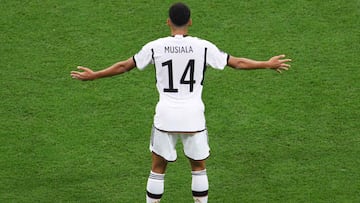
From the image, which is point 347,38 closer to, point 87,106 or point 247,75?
point 247,75

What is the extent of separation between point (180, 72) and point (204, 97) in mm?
2937

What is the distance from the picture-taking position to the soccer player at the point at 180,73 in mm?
8555

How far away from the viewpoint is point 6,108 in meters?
11.3

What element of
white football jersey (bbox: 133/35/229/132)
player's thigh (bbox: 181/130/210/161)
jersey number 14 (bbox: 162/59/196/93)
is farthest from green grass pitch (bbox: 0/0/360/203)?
jersey number 14 (bbox: 162/59/196/93)

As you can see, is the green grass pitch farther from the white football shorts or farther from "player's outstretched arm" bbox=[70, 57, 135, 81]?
"player's outstretched arm" bbox=[70, 57, 135, 81]

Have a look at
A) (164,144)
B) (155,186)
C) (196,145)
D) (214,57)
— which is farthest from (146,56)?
(155,186)

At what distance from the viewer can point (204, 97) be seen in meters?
11.5

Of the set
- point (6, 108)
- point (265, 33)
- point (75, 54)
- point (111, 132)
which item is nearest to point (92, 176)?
point (111, 132)

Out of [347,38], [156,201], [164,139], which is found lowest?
[156,201]

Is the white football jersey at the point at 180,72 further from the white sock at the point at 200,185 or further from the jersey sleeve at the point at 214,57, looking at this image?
the white sock at the point at 200,185

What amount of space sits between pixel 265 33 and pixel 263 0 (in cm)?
85

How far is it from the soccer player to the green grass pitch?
3.29ft

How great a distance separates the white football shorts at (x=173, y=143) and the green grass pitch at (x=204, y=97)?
0.90 metres

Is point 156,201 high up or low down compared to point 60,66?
down
